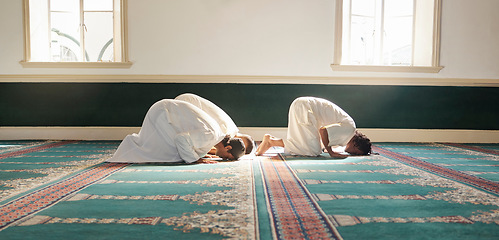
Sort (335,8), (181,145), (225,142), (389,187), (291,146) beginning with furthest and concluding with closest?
1. (335,8)
2. (291,146)
3. (225,142)
4. (181,145)
5. (389,187)

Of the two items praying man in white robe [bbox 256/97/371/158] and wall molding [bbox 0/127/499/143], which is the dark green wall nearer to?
wall molding [bbox 0/127/499/143]

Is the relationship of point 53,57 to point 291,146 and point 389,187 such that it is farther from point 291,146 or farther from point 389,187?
point 389,187

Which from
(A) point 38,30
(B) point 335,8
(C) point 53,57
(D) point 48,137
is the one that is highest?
(B) point 335,8

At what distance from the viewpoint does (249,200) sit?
6.86 feet

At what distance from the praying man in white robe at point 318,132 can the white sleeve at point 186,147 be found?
934 millimetres

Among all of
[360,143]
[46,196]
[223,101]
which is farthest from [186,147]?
[223,101]

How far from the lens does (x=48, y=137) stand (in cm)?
583

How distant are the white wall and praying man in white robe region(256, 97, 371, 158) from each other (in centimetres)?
184

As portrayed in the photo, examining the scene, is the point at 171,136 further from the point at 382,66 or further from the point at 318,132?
the point at 382,66

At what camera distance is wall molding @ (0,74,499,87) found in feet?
19.0

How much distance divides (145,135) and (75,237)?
2109 millimetres

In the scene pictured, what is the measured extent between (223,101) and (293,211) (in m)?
4.09

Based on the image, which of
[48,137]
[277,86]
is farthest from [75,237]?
[48,137]

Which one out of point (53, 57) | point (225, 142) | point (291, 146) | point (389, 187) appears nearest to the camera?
point (389, 187)
